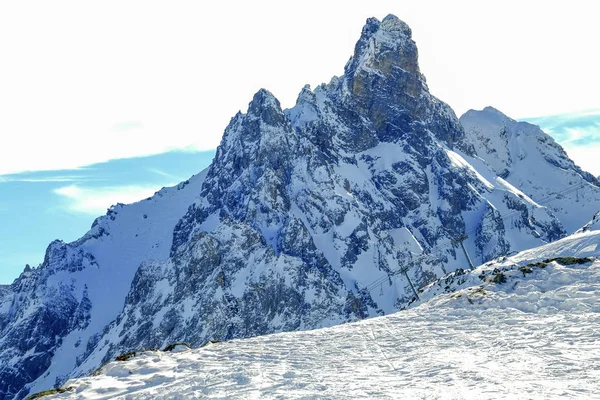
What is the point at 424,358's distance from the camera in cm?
2297

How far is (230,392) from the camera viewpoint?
64.7 ft

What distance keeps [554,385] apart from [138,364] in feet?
47.8

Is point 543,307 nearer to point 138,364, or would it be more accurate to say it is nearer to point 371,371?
point 371,371

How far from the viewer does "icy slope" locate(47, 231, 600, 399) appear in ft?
62.3

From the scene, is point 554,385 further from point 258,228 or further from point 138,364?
point 258,228

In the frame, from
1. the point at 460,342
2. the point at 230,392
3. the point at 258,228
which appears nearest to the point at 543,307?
the point at 460,342

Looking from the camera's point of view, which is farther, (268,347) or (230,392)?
(268,347)

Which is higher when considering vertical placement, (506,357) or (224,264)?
(506,357)

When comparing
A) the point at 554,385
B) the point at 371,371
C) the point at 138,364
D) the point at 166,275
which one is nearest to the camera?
the point at 554,385

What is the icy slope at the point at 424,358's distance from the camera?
19.0 meters

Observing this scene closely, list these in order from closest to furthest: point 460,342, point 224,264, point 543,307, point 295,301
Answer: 1. point 460,342
2. point 543,307
3. point 295,301
4. point 224,264

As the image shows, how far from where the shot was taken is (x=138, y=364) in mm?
23297

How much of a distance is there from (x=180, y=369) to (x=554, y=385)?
12.9m

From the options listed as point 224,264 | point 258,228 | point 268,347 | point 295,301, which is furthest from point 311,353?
point 258,228
